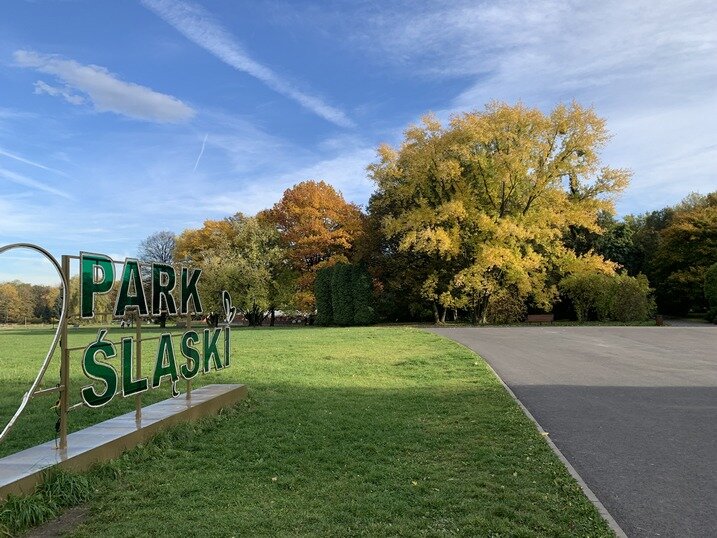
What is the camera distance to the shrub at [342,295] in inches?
1483

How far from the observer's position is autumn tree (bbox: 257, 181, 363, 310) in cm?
4177

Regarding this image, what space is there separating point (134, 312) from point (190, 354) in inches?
72.6

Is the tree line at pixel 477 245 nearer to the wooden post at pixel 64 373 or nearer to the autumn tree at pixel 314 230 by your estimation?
the autumn tree at pixel 314 230

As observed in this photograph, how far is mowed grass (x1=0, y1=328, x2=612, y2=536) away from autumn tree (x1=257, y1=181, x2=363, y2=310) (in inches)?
1281

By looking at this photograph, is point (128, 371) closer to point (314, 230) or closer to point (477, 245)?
point (477, 245)

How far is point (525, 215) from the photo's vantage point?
3325 cm

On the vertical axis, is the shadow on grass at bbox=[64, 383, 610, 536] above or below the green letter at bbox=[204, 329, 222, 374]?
below

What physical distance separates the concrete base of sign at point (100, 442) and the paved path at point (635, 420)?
4426 millimetres

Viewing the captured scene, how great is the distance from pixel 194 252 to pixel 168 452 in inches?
1939

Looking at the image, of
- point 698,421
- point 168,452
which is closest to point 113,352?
point 168,452

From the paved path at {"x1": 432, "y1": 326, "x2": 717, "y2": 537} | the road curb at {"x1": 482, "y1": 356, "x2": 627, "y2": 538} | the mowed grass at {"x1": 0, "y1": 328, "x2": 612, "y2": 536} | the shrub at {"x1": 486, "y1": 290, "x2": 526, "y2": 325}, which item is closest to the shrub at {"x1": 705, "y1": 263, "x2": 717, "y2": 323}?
the shrub at {"x1": 486, "y1": 290, "x2": 526, "y2": 325}

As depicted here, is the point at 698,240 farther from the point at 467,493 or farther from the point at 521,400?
the point at 467,493

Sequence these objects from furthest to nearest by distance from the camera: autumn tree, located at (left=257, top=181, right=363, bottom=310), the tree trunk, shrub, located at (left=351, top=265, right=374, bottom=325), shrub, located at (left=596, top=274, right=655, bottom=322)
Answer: autumn tree, located at (left=257, top=181, right=363, bottom=310) → shrub, located at (left=351, top=265, right=374, bottom=325) → the tree trunk → shrub, located at (left=596, top=274, right=655, bottom=322)

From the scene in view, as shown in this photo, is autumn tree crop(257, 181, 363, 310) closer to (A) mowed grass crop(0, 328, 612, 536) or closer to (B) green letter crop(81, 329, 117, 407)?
(A) mowed grass crop(0, 328, 612, 536)
